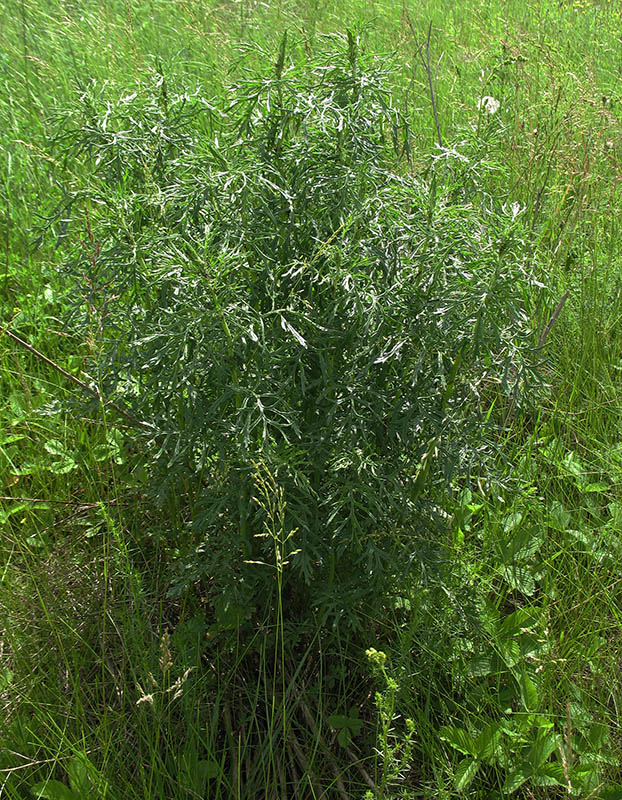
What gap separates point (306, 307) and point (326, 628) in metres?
0.88

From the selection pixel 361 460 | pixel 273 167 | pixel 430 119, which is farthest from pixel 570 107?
pixel 361 460

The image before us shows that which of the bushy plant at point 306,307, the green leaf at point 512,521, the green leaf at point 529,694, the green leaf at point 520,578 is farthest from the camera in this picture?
the green leaf at point 512,521

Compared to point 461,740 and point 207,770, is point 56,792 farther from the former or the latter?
point 461,740

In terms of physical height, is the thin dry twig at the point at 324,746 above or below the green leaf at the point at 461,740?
below

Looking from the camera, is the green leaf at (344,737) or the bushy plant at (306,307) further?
the green leaf at (344,737)

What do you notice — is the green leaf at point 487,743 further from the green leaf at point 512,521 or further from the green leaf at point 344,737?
the green leaf at point 512,521

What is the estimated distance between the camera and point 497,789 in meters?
1.81

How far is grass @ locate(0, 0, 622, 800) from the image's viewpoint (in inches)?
70.3

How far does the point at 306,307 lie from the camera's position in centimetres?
175

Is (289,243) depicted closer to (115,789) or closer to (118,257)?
(118,257)

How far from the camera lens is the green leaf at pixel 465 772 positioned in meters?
1.74

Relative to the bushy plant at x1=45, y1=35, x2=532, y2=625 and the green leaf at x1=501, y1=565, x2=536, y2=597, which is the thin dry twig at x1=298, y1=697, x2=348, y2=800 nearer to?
the bushy plant at x1=45, y1=35, x2=532, y2=625

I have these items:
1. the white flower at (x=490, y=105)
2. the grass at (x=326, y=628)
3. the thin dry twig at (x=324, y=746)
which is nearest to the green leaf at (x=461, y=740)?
the grass at (x=326, y=628)

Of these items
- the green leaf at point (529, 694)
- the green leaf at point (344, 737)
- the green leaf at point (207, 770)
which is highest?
the green leaf at point (529, 694)
